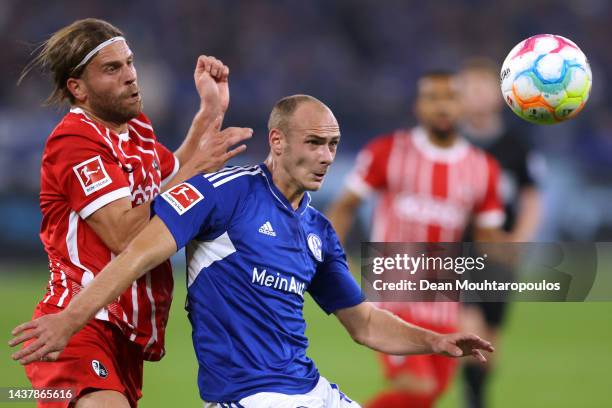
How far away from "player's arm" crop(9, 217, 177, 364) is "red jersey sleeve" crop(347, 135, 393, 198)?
3.68 metres

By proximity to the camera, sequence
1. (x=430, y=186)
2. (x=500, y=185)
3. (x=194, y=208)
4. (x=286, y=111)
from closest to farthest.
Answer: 1. (x=194, y=208)
2. (x=286, y=111)
3. (x=430, y=186)
4. (x=500, y=185)

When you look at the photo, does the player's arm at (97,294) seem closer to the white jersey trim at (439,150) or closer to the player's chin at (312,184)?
the player's chin at (312,184)

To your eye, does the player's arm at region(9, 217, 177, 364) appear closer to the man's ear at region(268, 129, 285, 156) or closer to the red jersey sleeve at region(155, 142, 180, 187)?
the man's ear at region(268, 129, 285, 156)

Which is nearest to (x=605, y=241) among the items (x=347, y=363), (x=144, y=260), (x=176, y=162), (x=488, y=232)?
(x=347, y=363)

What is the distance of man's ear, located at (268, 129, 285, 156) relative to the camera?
464cm

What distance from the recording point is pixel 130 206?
4.37 metres

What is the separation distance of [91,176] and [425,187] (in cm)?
398

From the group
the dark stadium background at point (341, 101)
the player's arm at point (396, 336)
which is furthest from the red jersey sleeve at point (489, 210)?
the player's arm at point (396, 336)

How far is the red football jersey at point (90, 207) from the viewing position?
4.35 metres

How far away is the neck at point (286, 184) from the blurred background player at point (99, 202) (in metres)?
0.23

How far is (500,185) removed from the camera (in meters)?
8.25

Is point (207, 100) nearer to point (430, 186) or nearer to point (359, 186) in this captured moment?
point (359, 186)

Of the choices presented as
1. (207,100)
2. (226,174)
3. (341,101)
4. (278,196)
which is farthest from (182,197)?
(341,101)

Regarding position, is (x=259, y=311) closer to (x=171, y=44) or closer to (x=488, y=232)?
(x=488, y=232)
